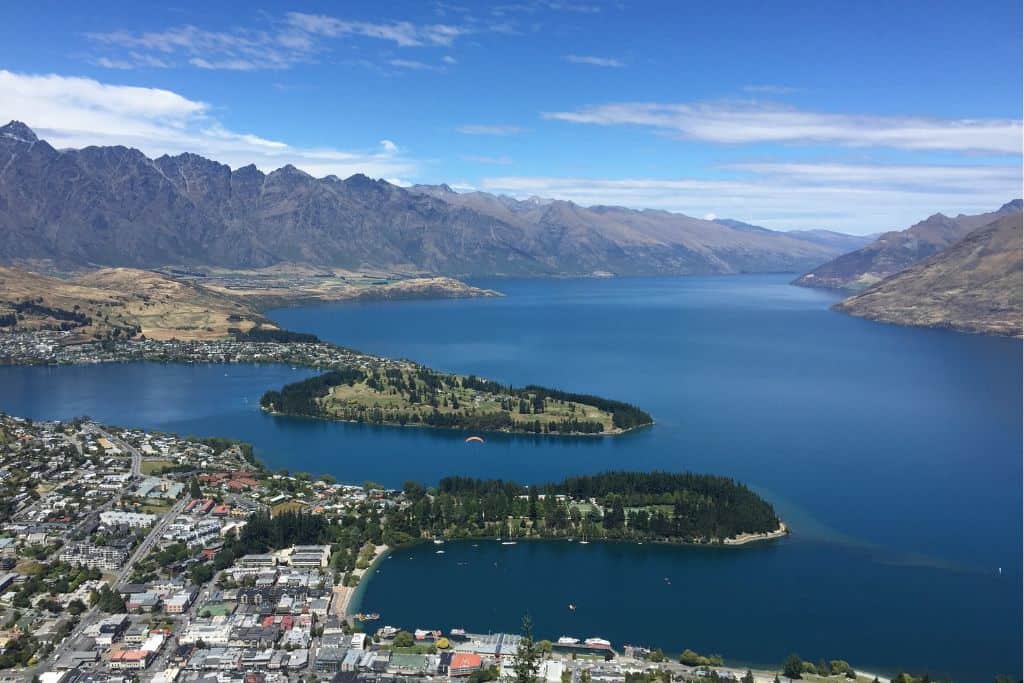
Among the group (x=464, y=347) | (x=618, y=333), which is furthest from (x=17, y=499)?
(x=618, y=333)

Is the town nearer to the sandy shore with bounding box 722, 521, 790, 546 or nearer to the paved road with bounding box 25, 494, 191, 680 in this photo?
the paved road with bounding box 25, 494, 191, 680

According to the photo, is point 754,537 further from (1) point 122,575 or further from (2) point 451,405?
(2) point 451,405

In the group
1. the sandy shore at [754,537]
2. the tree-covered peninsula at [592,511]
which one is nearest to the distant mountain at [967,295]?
the tree-covered peninsula at [592,511]

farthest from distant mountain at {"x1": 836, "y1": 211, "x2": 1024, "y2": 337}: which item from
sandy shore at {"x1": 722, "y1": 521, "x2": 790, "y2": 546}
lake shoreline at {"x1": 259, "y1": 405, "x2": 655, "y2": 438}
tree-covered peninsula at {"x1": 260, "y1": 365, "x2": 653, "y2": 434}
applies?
sandy shore at {"x1": 722, "y1": 521, "x2": 790, "y2": 546}

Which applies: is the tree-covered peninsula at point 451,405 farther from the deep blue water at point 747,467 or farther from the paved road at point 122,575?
the paved road at point 122,575

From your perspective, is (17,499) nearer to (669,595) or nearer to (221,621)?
(221,621)

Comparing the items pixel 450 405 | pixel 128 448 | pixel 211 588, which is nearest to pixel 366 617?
pixel 211 588

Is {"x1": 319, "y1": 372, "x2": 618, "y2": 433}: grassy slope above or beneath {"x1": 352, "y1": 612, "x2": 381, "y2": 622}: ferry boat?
above
